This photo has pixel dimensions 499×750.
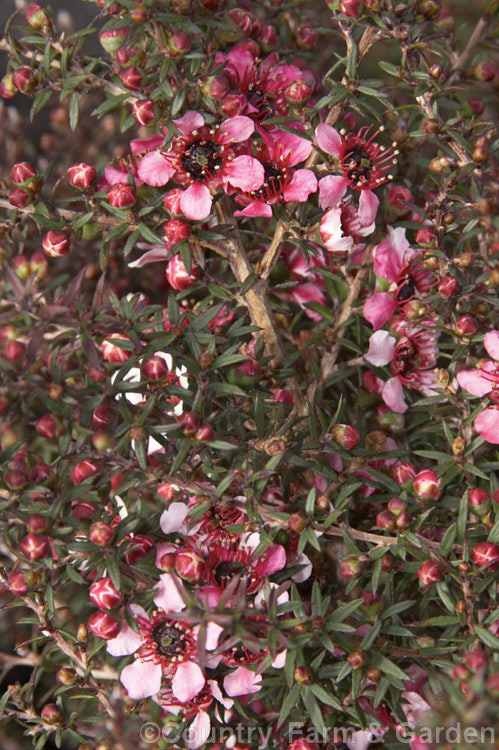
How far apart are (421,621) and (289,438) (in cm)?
39

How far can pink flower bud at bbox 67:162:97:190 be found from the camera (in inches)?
46.3

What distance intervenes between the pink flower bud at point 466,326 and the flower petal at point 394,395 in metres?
0.19

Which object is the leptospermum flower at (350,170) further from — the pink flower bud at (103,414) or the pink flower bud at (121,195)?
the pink flower bud at (103,414)

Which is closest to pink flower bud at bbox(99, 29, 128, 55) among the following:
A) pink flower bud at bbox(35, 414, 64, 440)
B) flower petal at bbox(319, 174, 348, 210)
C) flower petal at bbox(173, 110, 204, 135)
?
flower petal at bbox(173, 110, 204, 135)

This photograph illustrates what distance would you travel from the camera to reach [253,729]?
46.2 inches

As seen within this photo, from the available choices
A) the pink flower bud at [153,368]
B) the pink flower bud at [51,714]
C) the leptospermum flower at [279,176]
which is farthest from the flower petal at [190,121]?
the pink flower bud at [51,714]

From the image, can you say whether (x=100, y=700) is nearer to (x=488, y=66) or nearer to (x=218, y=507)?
(x=218, y=507)

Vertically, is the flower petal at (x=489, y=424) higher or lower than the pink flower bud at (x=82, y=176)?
lower

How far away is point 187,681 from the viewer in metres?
1.09

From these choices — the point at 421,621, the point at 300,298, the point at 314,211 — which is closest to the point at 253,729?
the point at 421,621

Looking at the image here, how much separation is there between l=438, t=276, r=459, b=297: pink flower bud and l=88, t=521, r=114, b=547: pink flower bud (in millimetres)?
668

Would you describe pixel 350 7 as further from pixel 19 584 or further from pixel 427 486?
pixel 19 584

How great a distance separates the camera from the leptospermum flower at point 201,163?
1106 millimetres

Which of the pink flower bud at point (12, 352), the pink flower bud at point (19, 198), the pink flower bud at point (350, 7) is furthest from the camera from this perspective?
the pink flower bud at point (19, 198)
